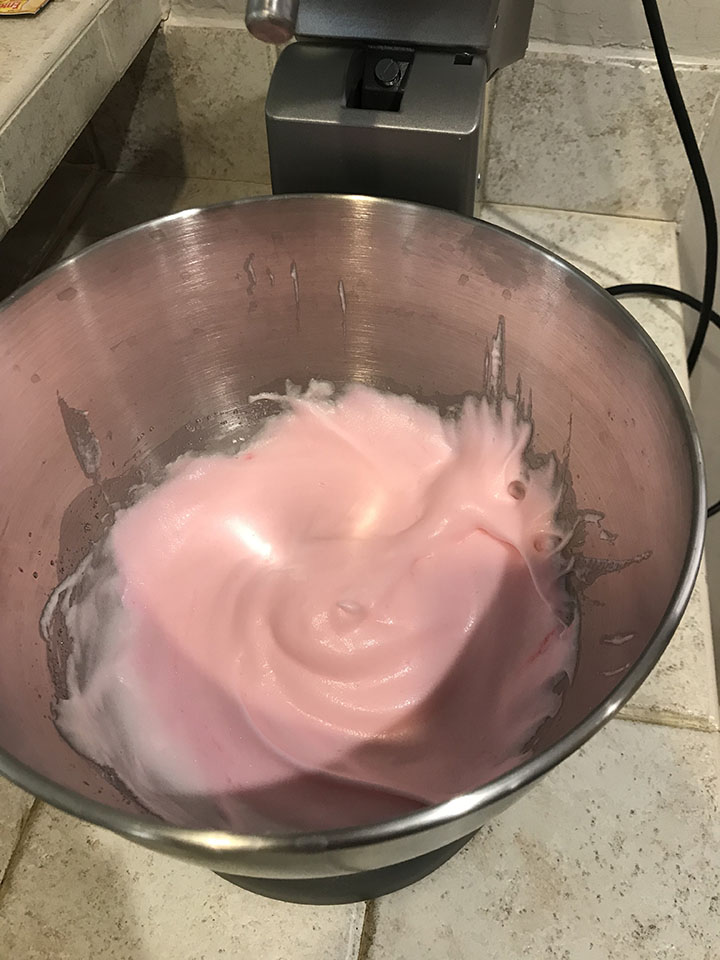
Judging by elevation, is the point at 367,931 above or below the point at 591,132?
below

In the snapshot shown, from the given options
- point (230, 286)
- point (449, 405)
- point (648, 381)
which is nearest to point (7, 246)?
point (230, 286)

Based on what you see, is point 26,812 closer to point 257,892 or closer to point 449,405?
point 257,892

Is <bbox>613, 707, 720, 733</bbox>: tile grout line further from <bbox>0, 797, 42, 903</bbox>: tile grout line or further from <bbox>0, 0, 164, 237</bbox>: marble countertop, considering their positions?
<bbox>0, 0, 164, 237</bbox>: marble countertop

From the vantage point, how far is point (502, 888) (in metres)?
0.42

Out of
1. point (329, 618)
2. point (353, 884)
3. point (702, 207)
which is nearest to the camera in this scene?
point (353, 884)

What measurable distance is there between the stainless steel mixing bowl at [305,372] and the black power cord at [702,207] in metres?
0.22

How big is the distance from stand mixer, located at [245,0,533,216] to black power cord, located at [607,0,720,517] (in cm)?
13

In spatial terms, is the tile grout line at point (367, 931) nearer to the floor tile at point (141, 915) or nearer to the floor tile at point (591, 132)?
the floor tile at point (141, 915)

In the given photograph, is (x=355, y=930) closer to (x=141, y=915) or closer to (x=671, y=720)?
(x=141, y=915)

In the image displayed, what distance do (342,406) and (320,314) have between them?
0.07m

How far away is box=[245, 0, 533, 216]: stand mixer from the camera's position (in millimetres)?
451

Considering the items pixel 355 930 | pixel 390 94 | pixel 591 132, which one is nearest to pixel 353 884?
pixel 355 930

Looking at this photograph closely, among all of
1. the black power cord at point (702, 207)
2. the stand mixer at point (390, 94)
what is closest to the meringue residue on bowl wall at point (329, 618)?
the stand mixer at point (390, 94)

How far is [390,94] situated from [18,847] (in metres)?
0.48
